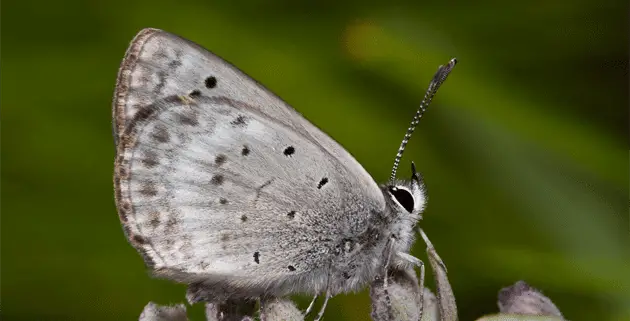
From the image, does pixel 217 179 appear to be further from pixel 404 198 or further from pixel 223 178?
pixel 404 198

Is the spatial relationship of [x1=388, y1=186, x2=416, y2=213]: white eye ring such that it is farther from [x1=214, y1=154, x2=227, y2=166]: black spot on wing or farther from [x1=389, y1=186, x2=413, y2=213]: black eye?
[x1=214, y1=154, x2=227, y2=166]: black spot on wing

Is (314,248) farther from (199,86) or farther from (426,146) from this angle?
(426,146)

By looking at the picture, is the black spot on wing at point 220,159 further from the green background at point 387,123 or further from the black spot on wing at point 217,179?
the green background at point 387,123

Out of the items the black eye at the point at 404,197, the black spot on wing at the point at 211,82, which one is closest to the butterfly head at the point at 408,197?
the black eye at the point at 404,197

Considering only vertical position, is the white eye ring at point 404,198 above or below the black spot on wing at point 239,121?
below

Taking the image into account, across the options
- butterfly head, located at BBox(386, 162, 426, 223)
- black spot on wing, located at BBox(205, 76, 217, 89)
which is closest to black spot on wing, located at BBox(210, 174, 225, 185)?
black spot on wing, located at BBox(205, 76, 217, 89)
